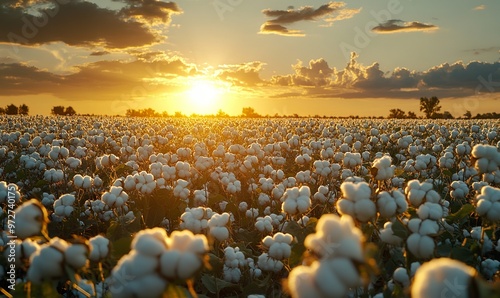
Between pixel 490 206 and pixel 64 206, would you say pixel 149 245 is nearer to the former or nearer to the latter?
pixel 490 206

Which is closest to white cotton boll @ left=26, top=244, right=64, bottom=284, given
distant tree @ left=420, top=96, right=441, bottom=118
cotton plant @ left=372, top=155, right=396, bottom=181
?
cotton plant @ left=372, top=155, right=396, bottom=181

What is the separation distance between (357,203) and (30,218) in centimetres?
211

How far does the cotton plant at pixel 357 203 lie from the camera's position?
3033mm

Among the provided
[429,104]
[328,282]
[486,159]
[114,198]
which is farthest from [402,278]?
[429,104]

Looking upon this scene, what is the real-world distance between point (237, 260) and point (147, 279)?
3768mm

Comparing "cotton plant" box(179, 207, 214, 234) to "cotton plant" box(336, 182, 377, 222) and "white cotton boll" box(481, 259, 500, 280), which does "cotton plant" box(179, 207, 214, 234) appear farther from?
"white cotton boll" box(481, 259, 500, 280)

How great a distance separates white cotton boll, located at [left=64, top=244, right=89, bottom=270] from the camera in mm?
2211

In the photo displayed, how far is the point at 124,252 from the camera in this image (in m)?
3.90

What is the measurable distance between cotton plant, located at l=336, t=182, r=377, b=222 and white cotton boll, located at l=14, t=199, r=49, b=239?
1.94 m

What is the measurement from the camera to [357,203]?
3049 mm

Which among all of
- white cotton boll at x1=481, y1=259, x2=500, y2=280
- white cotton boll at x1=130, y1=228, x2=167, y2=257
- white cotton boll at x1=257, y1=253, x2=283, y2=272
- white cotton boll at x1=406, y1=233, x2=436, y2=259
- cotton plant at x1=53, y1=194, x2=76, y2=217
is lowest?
white cotton boll at x1=257, y1=253, x2=283, y2=272

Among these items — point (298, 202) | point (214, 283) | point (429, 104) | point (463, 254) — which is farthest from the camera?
point (429, 104)

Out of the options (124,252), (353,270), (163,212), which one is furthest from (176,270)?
(163,212)

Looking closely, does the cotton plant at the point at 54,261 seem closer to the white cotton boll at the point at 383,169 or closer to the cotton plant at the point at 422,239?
the cotton plant at the point at 422,239
